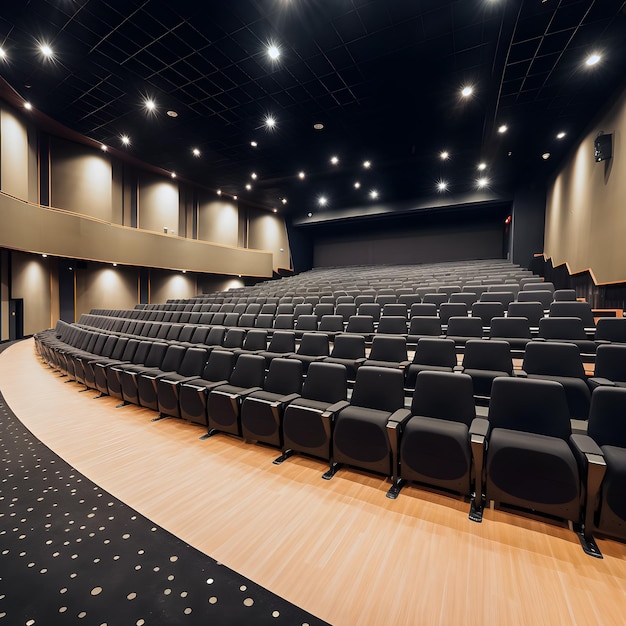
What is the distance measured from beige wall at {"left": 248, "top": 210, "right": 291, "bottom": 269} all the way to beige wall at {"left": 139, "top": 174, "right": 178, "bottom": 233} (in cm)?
228

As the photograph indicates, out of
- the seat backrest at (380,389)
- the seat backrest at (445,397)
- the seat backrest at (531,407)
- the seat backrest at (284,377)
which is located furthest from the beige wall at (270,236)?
the seat backrest at (531,407)

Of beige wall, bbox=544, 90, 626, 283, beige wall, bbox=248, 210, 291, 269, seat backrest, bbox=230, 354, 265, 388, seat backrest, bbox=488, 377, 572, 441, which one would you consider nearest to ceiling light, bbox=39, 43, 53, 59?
seat backrest, bbox=230, 354, 265, 388

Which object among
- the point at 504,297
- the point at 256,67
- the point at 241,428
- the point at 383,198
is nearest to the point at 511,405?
the point at 241,428

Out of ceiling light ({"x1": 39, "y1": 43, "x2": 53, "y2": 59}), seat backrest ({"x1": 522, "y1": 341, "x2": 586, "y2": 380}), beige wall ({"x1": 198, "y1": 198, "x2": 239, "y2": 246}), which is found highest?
ceiling light ({"x1": 39, "y1": 43, "x2": 53, "y2": 59})

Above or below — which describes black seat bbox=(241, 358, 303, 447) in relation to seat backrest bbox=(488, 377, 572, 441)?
below

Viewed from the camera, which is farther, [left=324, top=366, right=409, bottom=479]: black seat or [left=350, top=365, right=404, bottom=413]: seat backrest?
[left=350, top=365, right=404, bottom=413]: seat backrest

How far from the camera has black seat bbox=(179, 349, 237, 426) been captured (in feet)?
6.21

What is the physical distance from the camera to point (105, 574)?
88 cm

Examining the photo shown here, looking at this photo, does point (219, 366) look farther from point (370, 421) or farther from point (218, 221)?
point (218, 221)

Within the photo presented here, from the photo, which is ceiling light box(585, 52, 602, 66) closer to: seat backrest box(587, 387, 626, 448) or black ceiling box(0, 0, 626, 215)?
black ceiling box(0, 0, 626, 215)

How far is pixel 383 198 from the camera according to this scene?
331 inches

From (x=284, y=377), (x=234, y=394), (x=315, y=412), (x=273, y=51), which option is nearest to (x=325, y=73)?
(x=273, y=51)

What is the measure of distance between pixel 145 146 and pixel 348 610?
21.6 feet

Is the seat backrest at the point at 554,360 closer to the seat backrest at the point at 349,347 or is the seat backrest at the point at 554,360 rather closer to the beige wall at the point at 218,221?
the seat backrest at the point at 349,347
